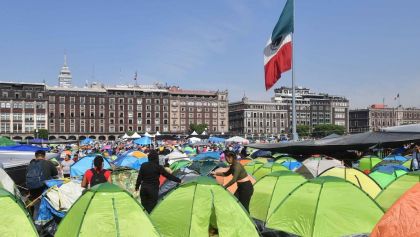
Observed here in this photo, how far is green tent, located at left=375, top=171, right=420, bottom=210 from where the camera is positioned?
400 inches

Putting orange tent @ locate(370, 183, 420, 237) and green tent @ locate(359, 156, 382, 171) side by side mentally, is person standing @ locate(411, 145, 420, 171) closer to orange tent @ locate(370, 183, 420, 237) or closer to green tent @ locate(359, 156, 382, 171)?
green tent @ locate(359, 156, 382, 171)

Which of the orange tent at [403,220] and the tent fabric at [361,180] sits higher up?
the orange tent at [403,220]

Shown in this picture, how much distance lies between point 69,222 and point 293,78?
14.9 m

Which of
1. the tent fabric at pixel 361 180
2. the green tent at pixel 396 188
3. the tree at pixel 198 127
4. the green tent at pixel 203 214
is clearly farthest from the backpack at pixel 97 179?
the tree at pixel 198 127

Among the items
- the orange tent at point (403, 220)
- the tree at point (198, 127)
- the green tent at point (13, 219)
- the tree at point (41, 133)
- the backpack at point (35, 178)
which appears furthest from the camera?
the tree at point (198, 127)

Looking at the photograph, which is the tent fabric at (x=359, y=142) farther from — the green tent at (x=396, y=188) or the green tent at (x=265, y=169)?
the green tent at (x=396, y=188)

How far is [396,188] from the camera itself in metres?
10.3

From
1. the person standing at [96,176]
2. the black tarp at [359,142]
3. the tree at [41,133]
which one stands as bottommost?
the tree at [41,133]

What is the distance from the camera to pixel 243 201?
10.1 metres

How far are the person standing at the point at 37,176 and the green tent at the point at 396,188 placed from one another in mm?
7561

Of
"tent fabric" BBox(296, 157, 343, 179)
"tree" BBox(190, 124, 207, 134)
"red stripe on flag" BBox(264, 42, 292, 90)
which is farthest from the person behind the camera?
"tree" BBox(190, 124, 207, 134)

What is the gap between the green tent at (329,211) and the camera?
8.86 m

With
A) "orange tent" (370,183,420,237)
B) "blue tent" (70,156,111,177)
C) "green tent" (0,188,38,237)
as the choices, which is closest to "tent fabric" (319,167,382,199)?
"orange tent" (370,183,420,237)

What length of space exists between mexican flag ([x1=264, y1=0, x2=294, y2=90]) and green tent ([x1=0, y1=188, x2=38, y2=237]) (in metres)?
15.1
